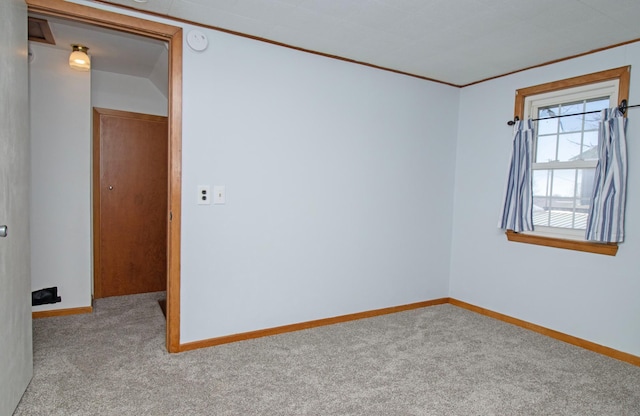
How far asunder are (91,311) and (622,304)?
14.2 ft

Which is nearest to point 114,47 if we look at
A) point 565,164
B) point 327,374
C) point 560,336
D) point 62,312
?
point 62,312

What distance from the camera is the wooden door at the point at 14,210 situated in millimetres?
1713

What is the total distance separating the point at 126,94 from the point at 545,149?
4.05 metres

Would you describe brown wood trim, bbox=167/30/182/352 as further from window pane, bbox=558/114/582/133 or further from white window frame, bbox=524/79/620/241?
window pane, bbox=558/114/582/133

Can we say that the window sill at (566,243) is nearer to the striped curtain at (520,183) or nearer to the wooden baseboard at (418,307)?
the striped curtain at (520,183)

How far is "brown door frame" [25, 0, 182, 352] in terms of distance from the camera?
2.38 m

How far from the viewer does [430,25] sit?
252cm

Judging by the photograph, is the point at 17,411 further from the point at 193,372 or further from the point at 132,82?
the point at 132,82

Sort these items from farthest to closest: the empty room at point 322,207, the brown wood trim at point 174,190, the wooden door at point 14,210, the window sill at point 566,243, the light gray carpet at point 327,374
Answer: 1. the window sill at point 566,243
2. the brown wood trim at point 174,190
3. the empty room at point 322,207
4. the light gray carpet at point 327,374
5. the wooden door at point 14,210

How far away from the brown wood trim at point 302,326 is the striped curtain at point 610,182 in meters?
1.64

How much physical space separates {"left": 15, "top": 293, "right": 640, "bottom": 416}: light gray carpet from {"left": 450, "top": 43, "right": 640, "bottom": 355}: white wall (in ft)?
0.87

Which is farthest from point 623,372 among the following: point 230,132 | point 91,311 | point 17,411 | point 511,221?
point 91,311

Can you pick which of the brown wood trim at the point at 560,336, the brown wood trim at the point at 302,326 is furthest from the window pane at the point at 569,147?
the brown wood trim at the point at 302,326

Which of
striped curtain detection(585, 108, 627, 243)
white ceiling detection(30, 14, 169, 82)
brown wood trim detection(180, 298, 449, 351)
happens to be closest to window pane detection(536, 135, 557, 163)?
striped curtain detection(585, 108, 627, 243)
